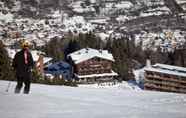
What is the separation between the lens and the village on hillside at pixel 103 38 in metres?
57.7

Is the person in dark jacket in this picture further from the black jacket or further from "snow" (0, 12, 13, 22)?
"snow" (0, 12, 13, 22)

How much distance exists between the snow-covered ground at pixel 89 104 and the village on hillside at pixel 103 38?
1887 centimetres

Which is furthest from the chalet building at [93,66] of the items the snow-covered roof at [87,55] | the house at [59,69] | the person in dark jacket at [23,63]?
the person in dark jacket at [23,63]

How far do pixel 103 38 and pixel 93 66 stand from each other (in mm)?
49258

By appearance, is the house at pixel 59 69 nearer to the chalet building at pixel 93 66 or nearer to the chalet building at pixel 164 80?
the chalet building at pixel 93 66

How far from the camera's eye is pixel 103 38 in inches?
4414

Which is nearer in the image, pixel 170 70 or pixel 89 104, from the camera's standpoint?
pixel 89 104

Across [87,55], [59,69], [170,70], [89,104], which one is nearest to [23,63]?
[89,104]

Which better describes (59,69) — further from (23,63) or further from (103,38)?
(103,38)

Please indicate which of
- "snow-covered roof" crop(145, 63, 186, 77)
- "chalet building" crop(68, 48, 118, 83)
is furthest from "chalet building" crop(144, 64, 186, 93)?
"chalet building" crop(68, 48, 118, 83)

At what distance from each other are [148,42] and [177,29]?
27.7 m

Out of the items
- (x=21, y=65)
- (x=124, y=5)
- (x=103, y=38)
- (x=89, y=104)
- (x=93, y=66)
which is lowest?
(x=93, y=66)

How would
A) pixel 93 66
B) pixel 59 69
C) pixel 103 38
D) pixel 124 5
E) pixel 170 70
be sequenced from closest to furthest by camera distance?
pixel 170 70 → pixel 59 69 → pixel 93 66 → pixel 103 38 → pixel 124 5

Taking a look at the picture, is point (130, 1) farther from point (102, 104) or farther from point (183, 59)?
point (102, 104)
